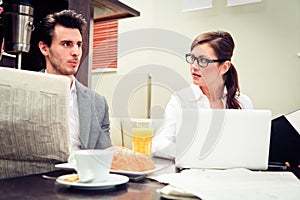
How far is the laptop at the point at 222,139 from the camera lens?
32.7 inches

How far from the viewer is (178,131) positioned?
828 mm

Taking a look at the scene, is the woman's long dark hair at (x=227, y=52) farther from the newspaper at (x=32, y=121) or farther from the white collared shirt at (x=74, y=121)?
the newspaper at (x=32, y=121)

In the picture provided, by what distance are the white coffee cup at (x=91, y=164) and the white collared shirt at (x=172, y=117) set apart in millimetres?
370

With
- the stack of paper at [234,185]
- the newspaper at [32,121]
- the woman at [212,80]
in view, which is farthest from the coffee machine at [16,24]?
the stack of paper at [234,185]

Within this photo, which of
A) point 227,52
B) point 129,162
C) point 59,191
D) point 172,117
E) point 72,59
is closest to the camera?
point 59,191

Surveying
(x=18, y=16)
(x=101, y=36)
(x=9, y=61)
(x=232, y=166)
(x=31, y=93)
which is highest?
(x=101, y=36)

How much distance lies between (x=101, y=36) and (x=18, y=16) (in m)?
2.08

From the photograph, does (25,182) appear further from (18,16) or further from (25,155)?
(18,16)

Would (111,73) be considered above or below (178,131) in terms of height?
above

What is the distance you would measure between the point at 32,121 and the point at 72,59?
1.20 metres

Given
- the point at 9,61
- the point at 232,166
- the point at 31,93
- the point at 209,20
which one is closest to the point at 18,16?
the point at 9,61

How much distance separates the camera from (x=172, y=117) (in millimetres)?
1767

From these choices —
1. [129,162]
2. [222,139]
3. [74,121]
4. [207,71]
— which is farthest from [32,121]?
[207,71]

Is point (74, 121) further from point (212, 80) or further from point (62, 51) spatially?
point (212, 80)
